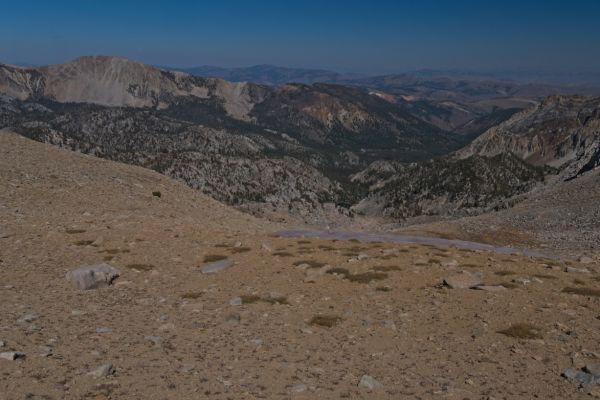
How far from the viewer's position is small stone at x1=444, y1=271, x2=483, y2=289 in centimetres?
2256

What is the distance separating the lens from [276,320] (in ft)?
60.6

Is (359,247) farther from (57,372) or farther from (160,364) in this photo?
(57,372)

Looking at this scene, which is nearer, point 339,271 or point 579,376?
point 579,376

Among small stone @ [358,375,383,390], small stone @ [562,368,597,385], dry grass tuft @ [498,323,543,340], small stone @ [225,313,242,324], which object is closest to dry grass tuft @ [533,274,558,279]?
dry grass tuft @ [498,323,543,340]

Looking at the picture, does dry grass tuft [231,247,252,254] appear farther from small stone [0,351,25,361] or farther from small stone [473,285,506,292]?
small stone [0,351,25,361]

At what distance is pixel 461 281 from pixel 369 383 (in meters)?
11.2

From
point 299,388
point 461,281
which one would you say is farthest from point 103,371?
point 461,281

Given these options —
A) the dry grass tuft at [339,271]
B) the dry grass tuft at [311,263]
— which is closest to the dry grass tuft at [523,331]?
the dry grass tuft at [339,271]

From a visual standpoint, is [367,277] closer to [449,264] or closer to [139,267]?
[449,264]

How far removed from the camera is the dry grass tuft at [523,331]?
16.8 metres

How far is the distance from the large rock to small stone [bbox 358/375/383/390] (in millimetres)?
14012

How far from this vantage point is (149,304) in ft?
64.8

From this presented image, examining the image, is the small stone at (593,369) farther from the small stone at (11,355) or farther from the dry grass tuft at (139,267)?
the dry grass tuft at (139,267)

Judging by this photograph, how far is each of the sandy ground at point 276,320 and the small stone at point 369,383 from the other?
0.19 meters
